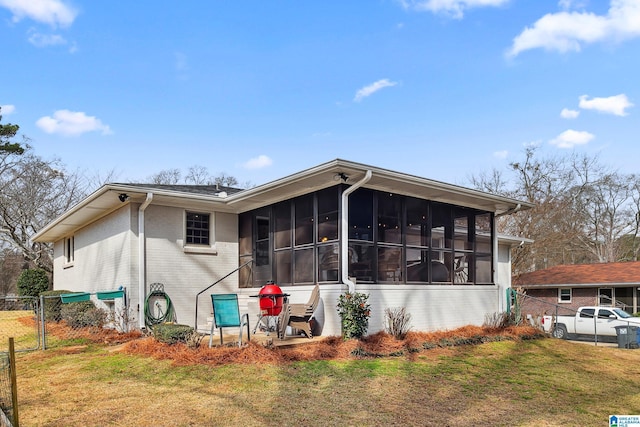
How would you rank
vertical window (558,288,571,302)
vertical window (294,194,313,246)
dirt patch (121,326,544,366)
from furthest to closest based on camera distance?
vertical window (558,288,571,302), vertical window (294,194,313,246), dirt patch (121,326,544,366)

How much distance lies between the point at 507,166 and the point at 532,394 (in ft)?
81.4

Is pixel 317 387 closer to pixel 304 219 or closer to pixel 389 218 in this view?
pixel 304 219

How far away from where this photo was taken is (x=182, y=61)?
50.8 ft

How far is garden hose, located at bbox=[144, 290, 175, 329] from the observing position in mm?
10734

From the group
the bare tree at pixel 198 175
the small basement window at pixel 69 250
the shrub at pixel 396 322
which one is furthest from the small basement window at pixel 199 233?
the bare tree at pixel 198 175

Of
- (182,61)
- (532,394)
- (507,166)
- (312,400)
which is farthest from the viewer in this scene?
(507,166)

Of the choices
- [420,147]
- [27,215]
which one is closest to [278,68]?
[420,147]

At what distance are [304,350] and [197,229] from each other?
504 cm

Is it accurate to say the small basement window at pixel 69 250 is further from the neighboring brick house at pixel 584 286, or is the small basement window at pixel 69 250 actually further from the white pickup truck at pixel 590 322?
the neighboring brick house at pixel 584 286

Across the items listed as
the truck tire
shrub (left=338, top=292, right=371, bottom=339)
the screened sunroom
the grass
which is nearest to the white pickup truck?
the truck tire

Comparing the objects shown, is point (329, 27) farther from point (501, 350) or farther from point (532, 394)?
point (532, 394)

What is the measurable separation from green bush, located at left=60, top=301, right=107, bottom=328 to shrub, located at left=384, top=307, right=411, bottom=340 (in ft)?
21.6

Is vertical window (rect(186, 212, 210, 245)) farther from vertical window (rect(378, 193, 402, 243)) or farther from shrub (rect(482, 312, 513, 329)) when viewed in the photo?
shrub (rect(482, 312, 513, 329))

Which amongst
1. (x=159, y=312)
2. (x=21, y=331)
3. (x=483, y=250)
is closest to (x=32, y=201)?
(x=21, y=331)
